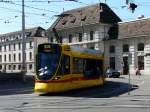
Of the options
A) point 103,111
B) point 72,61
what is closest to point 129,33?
point 72,61

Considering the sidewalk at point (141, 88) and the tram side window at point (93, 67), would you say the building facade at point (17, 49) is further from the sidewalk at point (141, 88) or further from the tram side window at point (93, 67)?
the tram side window at point (93, 67)

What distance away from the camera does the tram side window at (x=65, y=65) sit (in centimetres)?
2786

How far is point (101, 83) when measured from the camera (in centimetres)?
3553

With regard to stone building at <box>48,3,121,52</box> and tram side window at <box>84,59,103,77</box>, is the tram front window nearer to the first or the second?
tram side window at <box>84,59,103,77</box>

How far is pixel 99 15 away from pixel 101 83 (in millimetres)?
44587

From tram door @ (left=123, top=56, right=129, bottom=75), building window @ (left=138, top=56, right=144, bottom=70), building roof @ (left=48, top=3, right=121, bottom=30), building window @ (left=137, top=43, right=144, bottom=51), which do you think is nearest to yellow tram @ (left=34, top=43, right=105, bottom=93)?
building window @ (left=138, top=56, right=144, bottom=70)

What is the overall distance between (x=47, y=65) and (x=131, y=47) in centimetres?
4627

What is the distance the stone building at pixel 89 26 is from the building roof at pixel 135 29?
4134mm

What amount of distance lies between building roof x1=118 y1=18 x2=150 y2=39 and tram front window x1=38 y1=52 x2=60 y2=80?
1708 inches

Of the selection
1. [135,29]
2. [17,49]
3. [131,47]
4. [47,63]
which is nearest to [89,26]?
[131,47]

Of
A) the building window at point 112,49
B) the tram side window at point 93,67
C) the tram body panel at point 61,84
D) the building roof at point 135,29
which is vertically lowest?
the tram body panel at point 61,84

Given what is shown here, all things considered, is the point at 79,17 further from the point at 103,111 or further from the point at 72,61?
the point at 103,111

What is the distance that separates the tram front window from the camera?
27.5m

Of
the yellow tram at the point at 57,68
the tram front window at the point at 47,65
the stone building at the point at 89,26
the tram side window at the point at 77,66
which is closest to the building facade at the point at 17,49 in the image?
the stone building at the point at 89,26
